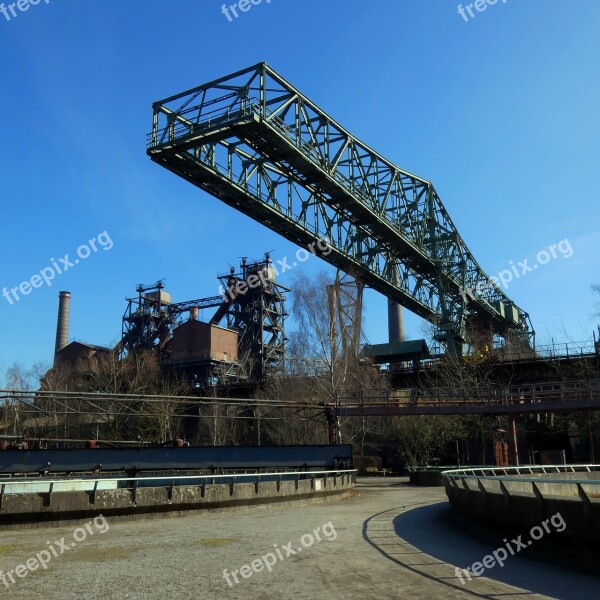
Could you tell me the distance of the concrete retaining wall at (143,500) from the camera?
1243 cm

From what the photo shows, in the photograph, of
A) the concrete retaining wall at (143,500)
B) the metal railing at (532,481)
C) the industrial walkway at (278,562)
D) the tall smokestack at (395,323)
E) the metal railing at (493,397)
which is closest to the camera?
the industrial walkway at (278,562)

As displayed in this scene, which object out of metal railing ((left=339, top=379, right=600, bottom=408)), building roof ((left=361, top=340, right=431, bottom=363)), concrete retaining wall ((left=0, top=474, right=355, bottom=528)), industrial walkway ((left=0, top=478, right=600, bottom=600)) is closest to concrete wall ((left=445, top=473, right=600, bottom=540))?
industrial walkway ((left=0, top=478, right=600, bottom=600))

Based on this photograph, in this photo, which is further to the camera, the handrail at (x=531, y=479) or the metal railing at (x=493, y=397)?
the metal railing at (x=493, y=397)

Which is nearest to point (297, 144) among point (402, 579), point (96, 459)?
point (96, 459)

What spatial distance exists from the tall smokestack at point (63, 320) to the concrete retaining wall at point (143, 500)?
2844 inches

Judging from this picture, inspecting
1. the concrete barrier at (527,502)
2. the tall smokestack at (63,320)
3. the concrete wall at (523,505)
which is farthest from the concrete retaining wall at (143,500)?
the tall smokestack at (63,320)

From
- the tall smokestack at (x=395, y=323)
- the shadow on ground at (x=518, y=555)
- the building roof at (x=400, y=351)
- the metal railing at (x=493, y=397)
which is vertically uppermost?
the tall smokestack at (x=395, y=323)

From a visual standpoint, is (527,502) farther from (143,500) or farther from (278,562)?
(143,500)

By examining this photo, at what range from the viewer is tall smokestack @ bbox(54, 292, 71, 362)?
82.7m

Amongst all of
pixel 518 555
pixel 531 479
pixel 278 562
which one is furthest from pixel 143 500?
pixel 531 479

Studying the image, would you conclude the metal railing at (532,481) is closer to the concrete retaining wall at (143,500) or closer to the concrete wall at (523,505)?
the concrete wall at (523,505)

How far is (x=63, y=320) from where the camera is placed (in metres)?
84.1

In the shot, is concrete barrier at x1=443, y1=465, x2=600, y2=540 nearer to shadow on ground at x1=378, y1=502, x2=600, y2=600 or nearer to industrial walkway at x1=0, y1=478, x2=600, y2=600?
shadow on ground at x1=378, y1=502, x2=600, y2=600

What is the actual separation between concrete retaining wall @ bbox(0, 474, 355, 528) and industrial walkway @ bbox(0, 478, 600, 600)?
0.39 meters
